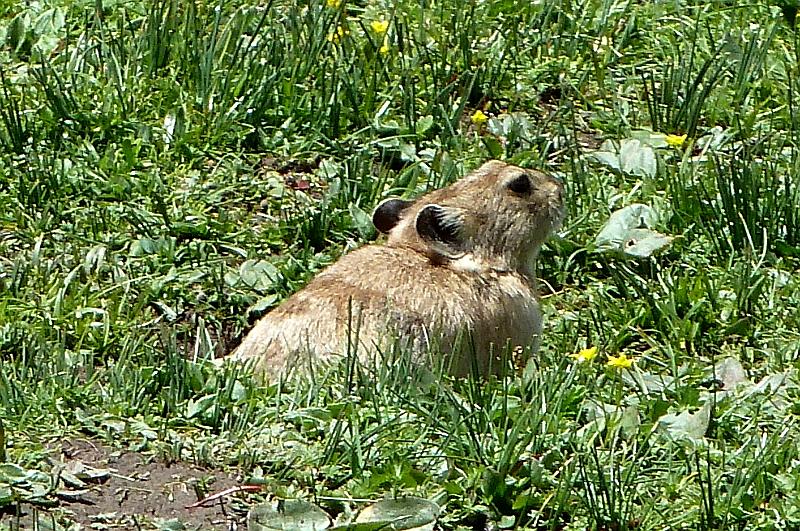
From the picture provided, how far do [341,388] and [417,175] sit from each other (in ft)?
7.15

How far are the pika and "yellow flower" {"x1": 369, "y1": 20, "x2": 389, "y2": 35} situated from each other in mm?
1501

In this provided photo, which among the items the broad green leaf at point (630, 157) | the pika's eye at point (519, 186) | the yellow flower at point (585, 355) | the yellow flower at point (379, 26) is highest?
the yellow flower at point (379, 26)

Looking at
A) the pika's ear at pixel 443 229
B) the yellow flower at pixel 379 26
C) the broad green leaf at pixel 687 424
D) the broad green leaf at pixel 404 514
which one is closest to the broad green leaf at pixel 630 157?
the pika's ear at pixel 443 229

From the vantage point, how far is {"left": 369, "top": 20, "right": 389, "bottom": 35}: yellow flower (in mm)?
7380

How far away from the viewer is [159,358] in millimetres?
4945

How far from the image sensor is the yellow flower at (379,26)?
24.2 feet

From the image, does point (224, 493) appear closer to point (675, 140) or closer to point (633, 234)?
point (633, 234)

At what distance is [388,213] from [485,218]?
14.9 inches

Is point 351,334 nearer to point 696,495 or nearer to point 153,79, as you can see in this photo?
point 696,495

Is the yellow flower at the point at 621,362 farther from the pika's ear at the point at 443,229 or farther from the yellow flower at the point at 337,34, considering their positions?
the yellow flower at the point at 337,34

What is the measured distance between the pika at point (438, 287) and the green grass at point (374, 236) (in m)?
0.24

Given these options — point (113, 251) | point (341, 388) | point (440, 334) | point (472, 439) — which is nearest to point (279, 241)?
point (113, 251)

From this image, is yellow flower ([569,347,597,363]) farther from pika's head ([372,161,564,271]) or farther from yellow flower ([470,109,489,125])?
yellow flower ([470,109,489,125])

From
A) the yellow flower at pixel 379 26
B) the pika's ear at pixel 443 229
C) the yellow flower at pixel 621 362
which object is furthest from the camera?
the yellow flower at pixel 379 26
